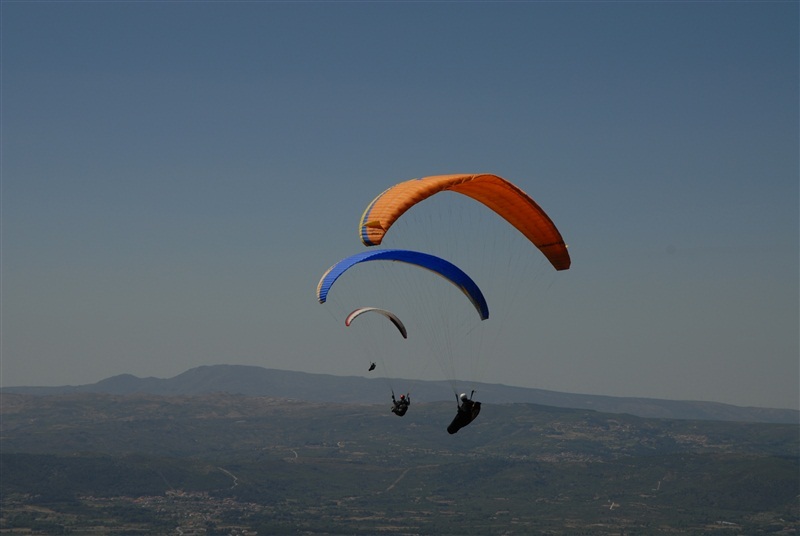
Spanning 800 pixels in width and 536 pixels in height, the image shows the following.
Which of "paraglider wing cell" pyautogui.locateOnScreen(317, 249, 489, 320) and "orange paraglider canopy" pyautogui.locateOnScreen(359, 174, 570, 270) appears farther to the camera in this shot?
"paraglider wing cell" pyautogui.locateOnScreen(317, 249, 489, 320)

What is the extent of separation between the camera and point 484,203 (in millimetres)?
57750

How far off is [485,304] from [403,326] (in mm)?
6446

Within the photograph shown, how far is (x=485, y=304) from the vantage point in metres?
63.0

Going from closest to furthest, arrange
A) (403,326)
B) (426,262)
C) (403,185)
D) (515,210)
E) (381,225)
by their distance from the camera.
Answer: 1. (381,225)
2. (403,185)
3. (515,210)
4. (426,262)
5. (403,326)

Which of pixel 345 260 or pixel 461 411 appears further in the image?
pixel 345 260

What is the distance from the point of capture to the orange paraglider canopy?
165 ft

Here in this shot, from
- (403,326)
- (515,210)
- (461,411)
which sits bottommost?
(461,411)

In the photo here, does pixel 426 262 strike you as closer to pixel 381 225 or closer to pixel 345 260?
pixel 345 260

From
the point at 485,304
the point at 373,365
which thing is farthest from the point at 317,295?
the point at 485,304

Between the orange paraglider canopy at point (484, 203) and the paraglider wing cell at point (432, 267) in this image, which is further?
the paraglider wing cell at point (432, 267)

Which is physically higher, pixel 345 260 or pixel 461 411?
pixel 345 260

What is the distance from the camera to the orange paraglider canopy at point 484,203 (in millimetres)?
50375

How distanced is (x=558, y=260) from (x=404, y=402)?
40.4 feet

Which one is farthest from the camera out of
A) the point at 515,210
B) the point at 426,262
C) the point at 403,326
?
the point at 403,326
